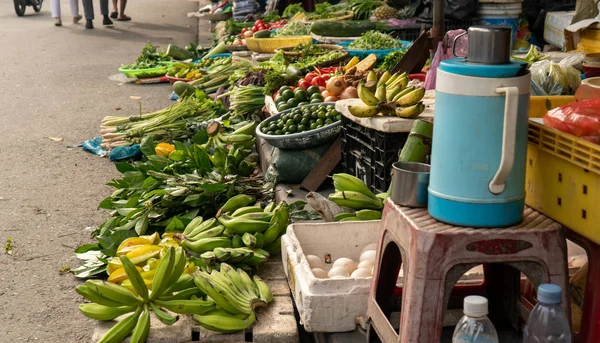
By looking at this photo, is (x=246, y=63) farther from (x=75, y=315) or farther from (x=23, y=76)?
(x=75, y=315)

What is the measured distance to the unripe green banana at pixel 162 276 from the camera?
3.53 metres

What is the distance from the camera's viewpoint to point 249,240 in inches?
161

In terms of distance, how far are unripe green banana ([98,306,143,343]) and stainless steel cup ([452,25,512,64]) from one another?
1.75m

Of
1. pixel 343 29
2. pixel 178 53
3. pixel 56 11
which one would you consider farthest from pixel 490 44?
pixel 56 11

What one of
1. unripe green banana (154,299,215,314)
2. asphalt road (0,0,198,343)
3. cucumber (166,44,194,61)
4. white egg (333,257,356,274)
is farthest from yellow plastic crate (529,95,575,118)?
cucumber (166,44,194,61)

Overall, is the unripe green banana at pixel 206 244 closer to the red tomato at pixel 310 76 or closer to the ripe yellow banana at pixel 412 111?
the ripe yellow banana at pixel 412 111

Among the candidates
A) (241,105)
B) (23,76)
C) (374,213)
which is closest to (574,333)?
(374,213)

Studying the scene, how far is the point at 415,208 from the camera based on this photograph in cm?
281

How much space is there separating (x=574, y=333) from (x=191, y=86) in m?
6.86

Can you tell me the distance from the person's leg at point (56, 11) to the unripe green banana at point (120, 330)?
46.6ft

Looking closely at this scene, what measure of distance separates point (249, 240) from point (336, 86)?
2211mm

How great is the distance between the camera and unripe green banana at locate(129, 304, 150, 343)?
131 inches

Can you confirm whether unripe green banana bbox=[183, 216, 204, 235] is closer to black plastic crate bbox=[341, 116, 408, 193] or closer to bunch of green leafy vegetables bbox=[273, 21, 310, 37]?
black plastic crate bbox=[341, 116, 408, 193]

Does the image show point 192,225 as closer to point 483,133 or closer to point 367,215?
point 367,215
